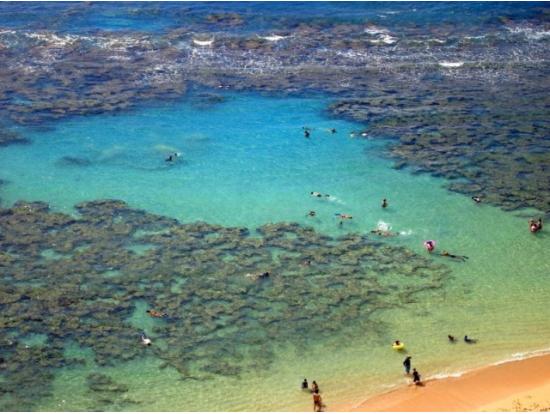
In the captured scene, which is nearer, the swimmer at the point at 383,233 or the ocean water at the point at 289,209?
the ocean water at the point at 289,209

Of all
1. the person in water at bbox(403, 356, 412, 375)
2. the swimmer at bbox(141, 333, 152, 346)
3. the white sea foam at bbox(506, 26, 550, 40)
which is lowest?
the swimmer at bbox(141, 333, 152, 346)

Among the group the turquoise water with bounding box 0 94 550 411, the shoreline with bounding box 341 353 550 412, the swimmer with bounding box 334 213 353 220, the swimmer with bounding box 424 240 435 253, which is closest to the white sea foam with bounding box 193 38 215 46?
the turquoise water with bounding box 0 94 550 411

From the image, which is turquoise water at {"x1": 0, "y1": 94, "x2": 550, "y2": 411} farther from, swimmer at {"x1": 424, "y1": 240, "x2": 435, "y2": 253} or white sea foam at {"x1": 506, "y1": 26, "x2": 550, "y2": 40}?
white sea foam at {"x1": 506, "y1": 26, "x2": 550, "y2": 40}

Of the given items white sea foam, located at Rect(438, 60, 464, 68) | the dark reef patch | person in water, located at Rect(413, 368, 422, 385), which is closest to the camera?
person in water, located at Rect(413, 368, 422, 385)

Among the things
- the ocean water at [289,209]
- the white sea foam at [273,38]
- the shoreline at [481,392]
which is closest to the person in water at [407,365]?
the ocean water at [289,209]

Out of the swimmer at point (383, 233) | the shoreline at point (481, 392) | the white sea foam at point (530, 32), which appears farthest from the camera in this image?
the white sea foam at point (530, 32)

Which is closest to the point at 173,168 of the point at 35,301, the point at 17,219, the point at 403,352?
the point at 17,219

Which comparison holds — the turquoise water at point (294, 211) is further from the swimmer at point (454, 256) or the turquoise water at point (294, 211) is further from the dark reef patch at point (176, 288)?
the dark reef patch at point (176, 288)
